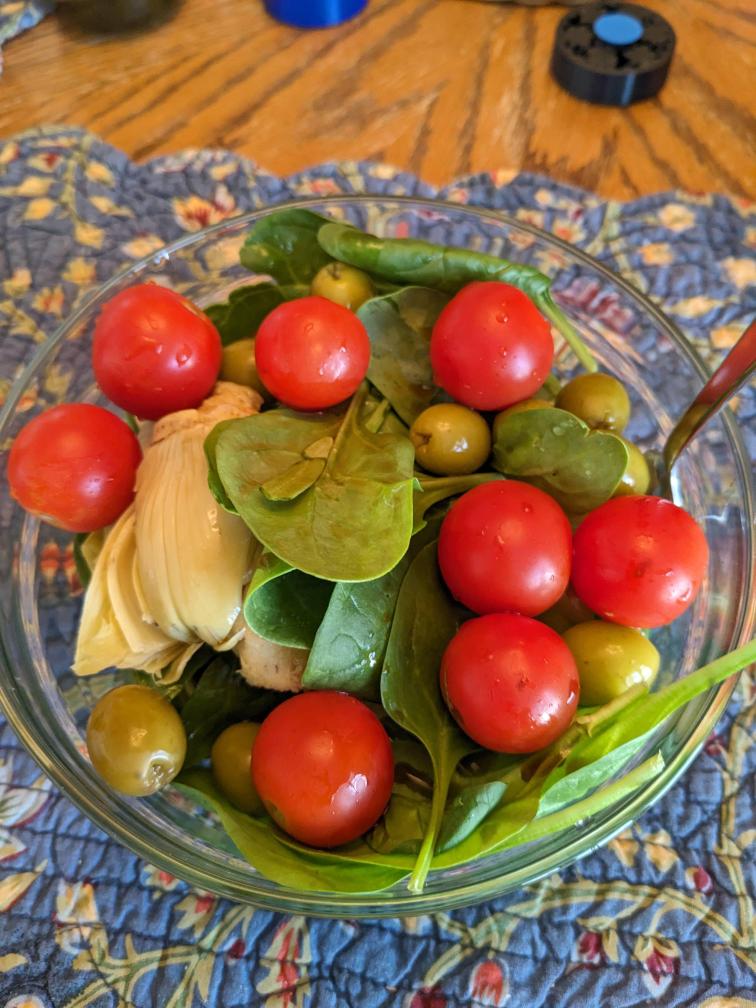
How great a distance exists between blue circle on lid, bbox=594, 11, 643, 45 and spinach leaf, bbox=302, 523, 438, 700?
→ 0.81m

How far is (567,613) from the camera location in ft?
1.93

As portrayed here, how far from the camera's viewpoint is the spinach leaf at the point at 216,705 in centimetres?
58

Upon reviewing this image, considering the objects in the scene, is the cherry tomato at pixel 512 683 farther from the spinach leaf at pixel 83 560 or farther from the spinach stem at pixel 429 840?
the spinach leaf at pixel 83 560

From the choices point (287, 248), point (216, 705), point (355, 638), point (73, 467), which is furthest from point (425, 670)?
point (287, 248)

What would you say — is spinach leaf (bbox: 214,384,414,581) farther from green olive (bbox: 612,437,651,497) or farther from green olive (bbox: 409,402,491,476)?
green olive (bbox: 612,437,651,497)

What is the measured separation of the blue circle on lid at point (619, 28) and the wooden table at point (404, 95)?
0.08 meters

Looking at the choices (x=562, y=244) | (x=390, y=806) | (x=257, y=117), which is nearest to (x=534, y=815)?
(x=390, y=806)

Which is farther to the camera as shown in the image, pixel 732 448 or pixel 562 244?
pixel 562 244

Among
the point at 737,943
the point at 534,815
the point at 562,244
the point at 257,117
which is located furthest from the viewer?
the point at 257,117

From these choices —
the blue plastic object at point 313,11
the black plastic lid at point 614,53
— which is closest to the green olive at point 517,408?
the black plastic lid at point 614,53

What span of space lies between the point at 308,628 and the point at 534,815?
172mm

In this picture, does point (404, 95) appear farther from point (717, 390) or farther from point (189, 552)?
point (189, 552)

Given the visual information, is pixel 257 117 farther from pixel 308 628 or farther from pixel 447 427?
pixel 308 628

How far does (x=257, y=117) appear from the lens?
1.01 metres
